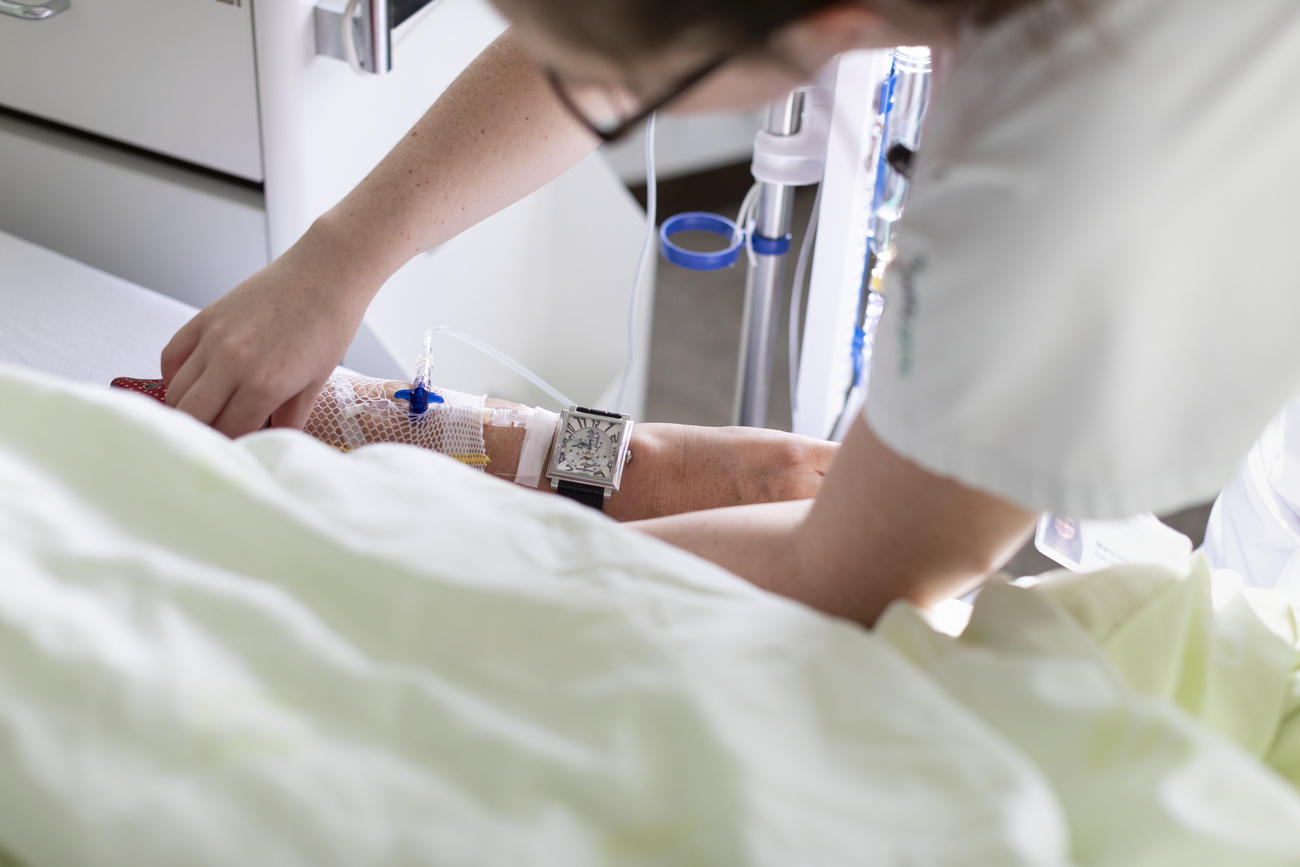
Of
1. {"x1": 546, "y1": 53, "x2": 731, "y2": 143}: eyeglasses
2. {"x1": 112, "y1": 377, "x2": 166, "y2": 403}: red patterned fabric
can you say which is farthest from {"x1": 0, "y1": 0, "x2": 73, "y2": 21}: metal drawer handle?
{"x1": 546, "y1": 53, "x2": 731, "y2": 143}: eyeglasses

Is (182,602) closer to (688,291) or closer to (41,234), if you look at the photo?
(41,234)

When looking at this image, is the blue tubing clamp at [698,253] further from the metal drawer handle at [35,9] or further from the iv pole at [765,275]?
the metal drawer handle at [35,9]

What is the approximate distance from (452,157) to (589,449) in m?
0.31

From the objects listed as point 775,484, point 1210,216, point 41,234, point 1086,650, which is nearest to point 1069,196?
point 1210,216

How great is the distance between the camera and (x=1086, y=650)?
1.98 ft

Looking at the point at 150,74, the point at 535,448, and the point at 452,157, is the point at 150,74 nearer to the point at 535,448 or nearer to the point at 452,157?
the point at 452,157

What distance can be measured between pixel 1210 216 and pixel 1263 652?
0.95ft

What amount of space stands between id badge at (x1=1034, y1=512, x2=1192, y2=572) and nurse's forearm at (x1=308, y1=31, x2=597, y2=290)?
0.60 metres

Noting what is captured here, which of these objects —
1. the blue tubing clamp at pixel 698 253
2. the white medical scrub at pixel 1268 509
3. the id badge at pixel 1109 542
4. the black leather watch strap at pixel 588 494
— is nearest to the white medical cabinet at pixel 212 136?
the blue tubing clamp at pixel 698 253

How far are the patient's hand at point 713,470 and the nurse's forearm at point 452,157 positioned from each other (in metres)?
0.29

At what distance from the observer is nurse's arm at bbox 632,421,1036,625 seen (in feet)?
2.09

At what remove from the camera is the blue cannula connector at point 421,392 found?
114cm

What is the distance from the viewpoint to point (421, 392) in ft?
3.76

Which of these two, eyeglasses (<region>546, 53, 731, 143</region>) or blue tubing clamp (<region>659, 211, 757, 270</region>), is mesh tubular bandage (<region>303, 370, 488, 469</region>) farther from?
eyeglasses (<region>546, 53, 731, 143</region>)
